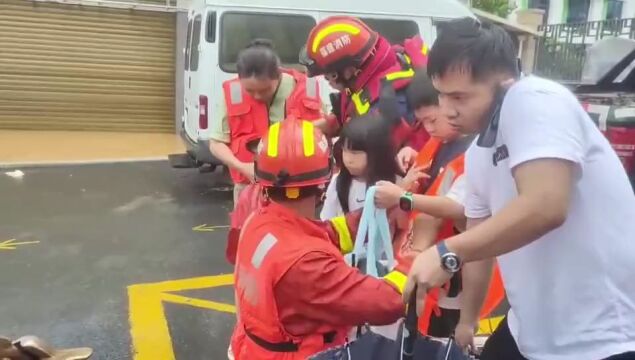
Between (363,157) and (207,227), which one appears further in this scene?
(207,227)

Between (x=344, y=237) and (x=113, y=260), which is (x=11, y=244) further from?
(x=344, y=237)

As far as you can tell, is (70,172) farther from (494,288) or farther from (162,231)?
(494,288)

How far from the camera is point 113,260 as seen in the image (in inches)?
211

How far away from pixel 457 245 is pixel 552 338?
15.6 inches

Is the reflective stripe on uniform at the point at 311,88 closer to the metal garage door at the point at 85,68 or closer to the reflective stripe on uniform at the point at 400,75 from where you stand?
the reflective stripe on uniform at the point at 400,75

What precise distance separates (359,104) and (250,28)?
5252 mm

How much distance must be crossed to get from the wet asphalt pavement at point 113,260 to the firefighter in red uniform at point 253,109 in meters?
1.16

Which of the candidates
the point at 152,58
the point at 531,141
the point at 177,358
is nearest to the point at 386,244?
the point at 531,141

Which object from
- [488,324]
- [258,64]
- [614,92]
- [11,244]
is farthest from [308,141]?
[11,244]

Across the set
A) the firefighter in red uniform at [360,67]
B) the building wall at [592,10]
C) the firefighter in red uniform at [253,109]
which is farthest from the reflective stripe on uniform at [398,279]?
the building wall at [592,10]

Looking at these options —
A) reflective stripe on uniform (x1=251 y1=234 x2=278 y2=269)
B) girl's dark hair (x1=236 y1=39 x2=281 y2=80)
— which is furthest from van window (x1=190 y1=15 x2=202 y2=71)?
reflective stripe on uniform (x1=251 y1=234 x2=278 y2=269)

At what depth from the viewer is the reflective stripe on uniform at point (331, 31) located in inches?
103

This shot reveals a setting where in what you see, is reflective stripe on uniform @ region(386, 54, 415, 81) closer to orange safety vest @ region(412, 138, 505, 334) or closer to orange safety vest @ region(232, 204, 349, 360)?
orange safety vest @ region(412, 138, 505, 334)

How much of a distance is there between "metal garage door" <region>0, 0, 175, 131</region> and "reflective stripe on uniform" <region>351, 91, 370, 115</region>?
10535mm
